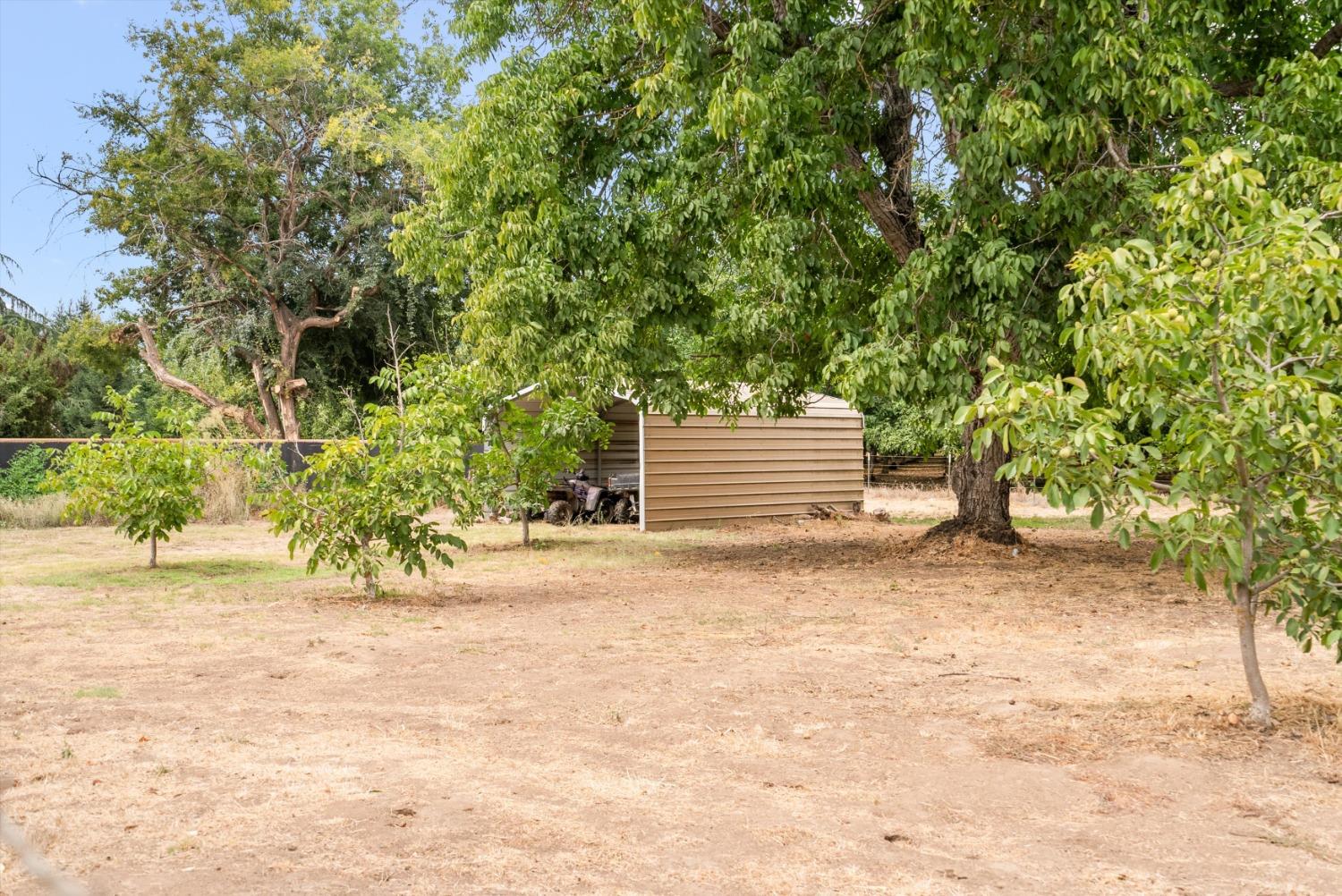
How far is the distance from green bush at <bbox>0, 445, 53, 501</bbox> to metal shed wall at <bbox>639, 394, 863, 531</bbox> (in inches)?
433

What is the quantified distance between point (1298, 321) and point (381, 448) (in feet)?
22.7

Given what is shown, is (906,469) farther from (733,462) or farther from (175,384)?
(175,384)

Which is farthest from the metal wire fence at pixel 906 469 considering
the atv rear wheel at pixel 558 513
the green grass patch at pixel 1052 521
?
the atv rear wheel at pixel 558 513

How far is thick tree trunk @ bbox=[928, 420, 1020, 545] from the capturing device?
13344mm

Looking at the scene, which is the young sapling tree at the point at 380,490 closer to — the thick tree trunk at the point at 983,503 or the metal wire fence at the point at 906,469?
the thick tree trunk at the point at 983,503

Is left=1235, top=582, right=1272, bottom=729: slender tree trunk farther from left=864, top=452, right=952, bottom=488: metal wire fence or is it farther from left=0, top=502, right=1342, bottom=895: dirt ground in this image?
left=864, top=452, right=952, bottom=488: metal wire fence

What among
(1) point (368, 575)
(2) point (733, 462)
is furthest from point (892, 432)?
(1) point (368, 575)

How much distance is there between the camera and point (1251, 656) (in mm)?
4977

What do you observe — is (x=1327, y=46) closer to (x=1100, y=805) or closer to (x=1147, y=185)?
(x=1147, y=185)

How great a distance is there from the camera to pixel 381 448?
922 cm

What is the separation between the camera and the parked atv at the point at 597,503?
63.3 ft

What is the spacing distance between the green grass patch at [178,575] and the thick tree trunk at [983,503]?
307 inches

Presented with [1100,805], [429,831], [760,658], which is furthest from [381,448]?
[1100,805]

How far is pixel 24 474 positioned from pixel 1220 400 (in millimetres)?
20752
